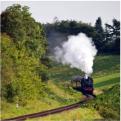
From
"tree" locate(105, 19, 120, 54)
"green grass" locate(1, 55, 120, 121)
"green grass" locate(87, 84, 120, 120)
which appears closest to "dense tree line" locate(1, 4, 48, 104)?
"green grass" locate(1, 55, 120, 121)

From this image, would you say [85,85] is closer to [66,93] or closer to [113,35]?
[66,93]

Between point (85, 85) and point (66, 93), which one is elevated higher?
point (85, 85)

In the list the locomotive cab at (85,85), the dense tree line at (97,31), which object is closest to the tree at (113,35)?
the dense tree line at (97,31)

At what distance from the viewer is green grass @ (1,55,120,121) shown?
148 ft

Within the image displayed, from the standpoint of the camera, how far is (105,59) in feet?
332

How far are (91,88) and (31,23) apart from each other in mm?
14555

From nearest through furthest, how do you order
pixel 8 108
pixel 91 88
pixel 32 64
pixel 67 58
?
pixel 8 108
pixel 32 64
pixel 91 88
pixel 67 58

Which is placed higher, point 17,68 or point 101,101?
point 17,68

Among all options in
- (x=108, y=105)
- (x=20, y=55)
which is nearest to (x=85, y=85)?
(x=108, y=105)

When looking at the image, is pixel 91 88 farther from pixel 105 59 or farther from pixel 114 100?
pixel 105 59

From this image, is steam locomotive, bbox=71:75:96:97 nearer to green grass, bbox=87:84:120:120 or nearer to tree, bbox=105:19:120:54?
green grass, bbox=87:84:120:120

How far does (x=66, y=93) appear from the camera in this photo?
6444cm

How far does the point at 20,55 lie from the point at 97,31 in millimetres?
64728

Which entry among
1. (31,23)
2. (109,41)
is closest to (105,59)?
(109,41)
